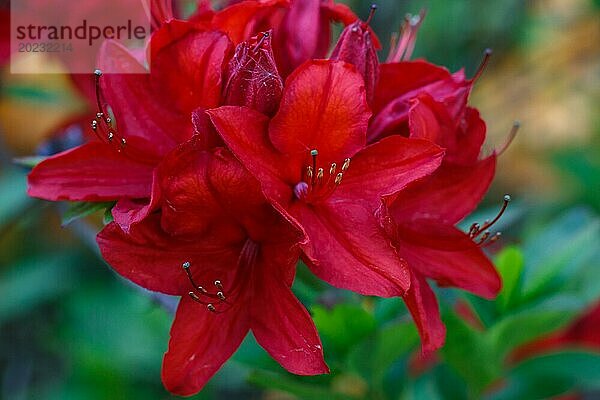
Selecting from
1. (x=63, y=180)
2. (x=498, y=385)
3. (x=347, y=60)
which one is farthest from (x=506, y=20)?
(x=63, y=180)

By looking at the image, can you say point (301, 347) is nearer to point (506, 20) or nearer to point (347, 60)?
point (347, 60)

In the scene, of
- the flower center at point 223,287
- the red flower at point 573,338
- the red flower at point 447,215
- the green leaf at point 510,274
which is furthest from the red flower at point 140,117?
the red flower at point 573,338

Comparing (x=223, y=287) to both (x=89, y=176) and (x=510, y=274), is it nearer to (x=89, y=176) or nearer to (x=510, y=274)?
(x=89, y=176)

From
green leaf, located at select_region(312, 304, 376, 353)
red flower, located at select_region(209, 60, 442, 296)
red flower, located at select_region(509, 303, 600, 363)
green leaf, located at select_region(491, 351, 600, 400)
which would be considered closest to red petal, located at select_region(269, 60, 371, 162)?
red flower, located at select_region(209, 60, 442, 296)

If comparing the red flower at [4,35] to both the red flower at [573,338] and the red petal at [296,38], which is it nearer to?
the red petal at [296,38]

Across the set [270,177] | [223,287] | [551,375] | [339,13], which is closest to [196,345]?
[223,287]

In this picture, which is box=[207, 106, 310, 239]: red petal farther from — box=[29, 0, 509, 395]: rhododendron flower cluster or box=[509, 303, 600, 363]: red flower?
box=[509, 303, 600, 363]: red flower
